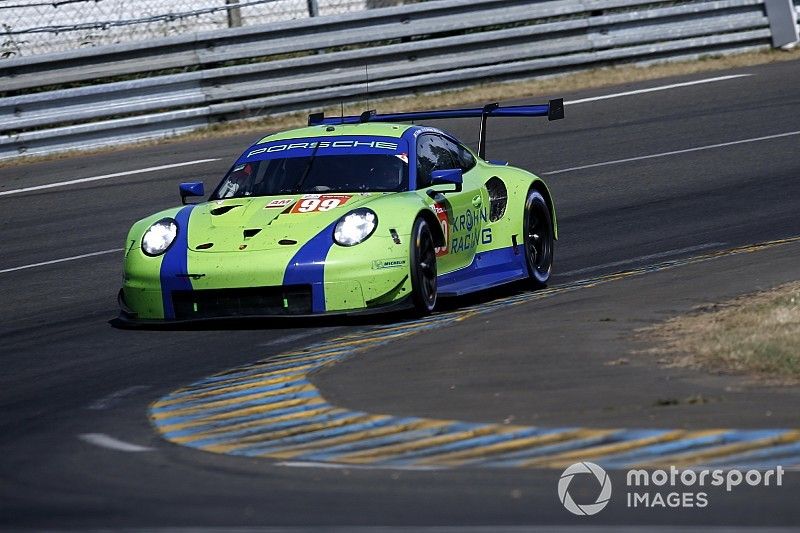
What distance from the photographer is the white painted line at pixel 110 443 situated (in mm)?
6398

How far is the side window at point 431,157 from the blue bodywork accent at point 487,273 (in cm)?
65

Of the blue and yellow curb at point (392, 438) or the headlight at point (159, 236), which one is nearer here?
the blue and yellow curb at point (392, 438)

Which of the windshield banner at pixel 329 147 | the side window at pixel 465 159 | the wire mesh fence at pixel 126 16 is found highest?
the wire mesh fence at pixel 126 16

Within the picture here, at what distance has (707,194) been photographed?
14367 mm

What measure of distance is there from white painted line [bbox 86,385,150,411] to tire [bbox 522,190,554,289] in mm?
3919

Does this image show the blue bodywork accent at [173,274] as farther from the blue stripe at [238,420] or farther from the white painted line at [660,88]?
the white painted line at [660,88]

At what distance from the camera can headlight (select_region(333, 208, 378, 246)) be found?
950cm

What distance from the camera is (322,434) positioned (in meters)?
6.46

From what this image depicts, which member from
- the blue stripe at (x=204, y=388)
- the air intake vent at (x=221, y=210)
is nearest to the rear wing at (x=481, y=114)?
the air intake vent at (x=221, y=210)

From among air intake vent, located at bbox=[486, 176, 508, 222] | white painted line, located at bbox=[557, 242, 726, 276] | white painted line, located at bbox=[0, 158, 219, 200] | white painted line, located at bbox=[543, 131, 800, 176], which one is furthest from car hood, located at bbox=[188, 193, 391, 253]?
white painted line, located at bbox=[0, 158, 219, 200]

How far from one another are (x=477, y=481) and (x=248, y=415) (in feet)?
5.84

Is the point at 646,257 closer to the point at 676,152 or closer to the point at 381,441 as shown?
the point at 676,152

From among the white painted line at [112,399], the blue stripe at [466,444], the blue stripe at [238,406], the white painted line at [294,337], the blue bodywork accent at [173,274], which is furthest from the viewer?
the blue bodywork accent at [173,274]

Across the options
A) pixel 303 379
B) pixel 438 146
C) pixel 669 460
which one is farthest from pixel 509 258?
pixel 669 460
